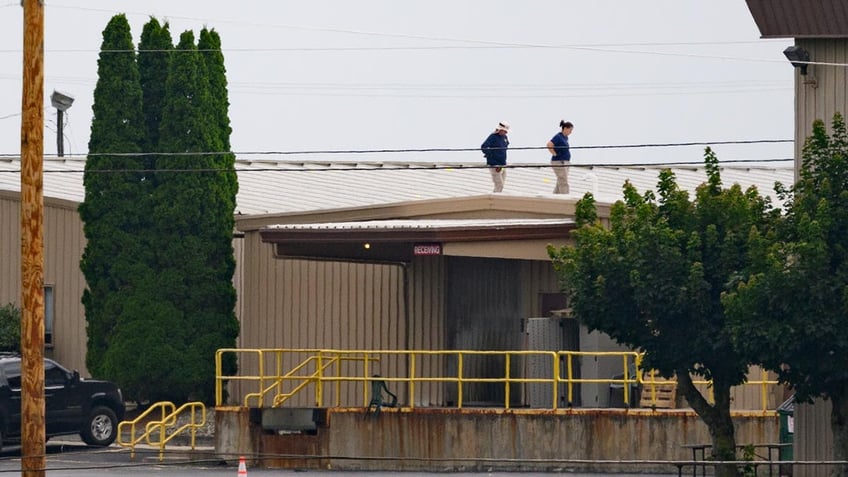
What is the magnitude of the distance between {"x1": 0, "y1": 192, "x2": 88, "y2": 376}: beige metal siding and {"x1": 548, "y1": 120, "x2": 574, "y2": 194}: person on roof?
37.5 feet

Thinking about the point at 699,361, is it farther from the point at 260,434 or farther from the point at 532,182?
the point at 532,182

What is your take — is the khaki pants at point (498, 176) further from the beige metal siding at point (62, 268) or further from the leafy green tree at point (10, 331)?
the leafy green tree at point (10, 331)

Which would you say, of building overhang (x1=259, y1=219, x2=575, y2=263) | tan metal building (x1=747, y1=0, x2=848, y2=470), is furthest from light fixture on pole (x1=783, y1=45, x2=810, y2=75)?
building overhang (x1=259, y1=219, x2=575, y2=263)

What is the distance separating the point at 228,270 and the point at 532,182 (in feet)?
32.7

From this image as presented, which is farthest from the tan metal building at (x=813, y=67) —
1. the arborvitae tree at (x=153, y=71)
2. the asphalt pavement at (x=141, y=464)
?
the arborvitae tree at (x=153, y=71)

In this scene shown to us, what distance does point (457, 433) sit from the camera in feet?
101

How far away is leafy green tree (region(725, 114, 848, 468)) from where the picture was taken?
21.1m

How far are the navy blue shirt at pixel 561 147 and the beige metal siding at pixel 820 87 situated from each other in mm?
10498

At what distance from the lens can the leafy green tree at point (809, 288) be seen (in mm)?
21125

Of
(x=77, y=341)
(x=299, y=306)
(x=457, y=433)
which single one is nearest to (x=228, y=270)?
(x=299, y=306)

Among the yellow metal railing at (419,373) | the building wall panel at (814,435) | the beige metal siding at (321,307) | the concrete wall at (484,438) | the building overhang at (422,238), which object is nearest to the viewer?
the building wall panel at (814,435)

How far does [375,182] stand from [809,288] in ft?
80.6

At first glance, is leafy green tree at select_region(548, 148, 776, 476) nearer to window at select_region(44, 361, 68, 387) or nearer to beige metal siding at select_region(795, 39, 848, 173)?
beige metal siding at select_region(795, 39, 848, 173)

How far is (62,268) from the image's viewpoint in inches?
1585
